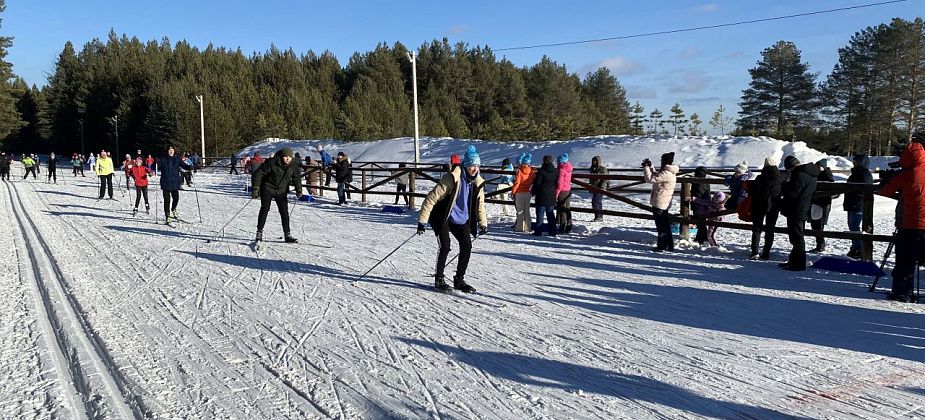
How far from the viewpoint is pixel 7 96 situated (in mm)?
68875

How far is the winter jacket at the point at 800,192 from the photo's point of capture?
8.28 metres

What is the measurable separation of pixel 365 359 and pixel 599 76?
9744cm

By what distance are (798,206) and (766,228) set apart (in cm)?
85

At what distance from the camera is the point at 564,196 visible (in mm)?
12125

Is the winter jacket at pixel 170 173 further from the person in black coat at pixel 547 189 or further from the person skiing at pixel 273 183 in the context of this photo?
the person in black coat at pixel 547 189

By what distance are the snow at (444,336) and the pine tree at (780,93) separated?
41997 millimetres

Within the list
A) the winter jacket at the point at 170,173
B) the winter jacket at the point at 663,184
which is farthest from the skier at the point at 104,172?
the winter jacket at the point at 663,184

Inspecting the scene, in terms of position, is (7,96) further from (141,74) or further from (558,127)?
(558,127)

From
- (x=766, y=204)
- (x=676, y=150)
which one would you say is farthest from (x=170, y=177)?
(x=676, y=150)

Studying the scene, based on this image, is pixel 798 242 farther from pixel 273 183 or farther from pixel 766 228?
pixel 273 183

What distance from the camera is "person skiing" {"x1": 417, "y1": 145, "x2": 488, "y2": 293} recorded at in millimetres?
6613

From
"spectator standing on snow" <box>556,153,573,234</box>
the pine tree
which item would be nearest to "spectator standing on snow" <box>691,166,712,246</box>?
"spectator standing on snow" <box>556,153,573,234</box>

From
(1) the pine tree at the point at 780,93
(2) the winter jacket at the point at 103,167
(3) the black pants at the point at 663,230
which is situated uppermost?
(1) the pine tree at the point at 780,93

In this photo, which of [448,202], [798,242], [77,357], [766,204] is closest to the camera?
[77,357]
